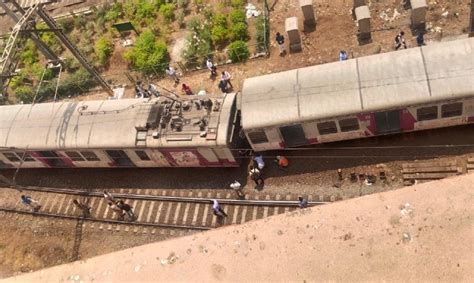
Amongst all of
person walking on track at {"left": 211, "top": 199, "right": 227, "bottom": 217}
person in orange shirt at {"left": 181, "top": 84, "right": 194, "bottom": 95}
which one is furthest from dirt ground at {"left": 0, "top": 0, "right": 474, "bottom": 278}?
person walking on track at {"left": 211, "top": 199, "right": 227, "bottom": 217}

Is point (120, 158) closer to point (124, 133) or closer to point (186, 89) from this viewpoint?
point (124, 133)

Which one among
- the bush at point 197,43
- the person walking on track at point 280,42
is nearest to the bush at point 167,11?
the bush at point 197,43

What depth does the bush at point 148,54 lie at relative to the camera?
29.3 m

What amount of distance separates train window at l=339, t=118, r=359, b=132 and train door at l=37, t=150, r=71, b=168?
14255 millimetres

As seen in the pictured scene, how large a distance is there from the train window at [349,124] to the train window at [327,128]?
304 mm

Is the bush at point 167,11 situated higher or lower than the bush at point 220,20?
higher

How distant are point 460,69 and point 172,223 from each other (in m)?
13.9

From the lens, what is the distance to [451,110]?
19.3 metres

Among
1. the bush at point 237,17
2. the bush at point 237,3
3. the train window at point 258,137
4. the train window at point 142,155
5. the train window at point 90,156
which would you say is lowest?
the train window at point 258,137

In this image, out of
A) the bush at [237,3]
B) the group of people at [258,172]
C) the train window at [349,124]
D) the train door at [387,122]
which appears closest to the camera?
the train door at [387,122]

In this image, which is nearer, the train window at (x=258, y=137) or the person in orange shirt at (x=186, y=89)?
the train window at (x=258, y=137)

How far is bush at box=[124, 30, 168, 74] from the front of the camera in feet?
96.2

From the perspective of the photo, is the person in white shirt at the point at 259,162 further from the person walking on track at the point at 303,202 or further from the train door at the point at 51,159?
the train door at the point at 51,159

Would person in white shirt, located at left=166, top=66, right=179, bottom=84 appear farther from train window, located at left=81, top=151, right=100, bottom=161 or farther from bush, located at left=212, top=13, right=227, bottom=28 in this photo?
train window, located at left=81, top=151, right=100, bottom=161
